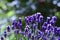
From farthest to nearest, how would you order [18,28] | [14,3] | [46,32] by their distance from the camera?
[14,3]
[18,28]
[46,32]

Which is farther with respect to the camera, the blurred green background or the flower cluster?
the blurred green background

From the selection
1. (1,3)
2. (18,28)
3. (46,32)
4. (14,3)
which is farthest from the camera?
(1,3)

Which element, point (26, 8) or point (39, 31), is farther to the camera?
point (26, 8)

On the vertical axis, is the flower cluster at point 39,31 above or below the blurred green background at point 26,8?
above

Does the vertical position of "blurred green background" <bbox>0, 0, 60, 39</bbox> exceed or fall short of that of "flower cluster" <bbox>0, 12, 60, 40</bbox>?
it falls short

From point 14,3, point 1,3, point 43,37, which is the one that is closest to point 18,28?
point 43,37

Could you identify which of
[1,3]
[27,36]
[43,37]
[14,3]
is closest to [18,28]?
[27,36]

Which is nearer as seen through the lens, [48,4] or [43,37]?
[43,37]

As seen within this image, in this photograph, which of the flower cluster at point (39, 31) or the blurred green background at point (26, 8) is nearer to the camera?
the flower cluster at point (39, 31)

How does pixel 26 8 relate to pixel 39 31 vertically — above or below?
below

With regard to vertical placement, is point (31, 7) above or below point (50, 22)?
below

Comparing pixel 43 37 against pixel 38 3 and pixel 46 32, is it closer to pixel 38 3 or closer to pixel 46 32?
pixel 46 32
